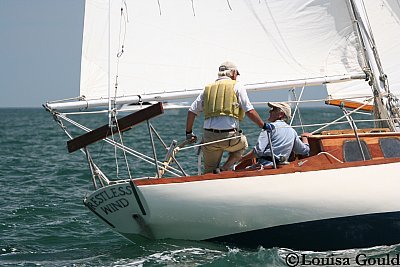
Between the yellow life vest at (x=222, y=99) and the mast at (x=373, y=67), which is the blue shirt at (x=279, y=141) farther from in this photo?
the mast at (x=373, y=67)

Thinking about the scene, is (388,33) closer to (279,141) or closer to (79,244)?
(279,141)

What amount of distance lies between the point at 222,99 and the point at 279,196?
3.78 ft

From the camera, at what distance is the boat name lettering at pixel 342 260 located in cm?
775

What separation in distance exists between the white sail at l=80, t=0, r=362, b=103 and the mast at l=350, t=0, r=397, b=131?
117 millimetres

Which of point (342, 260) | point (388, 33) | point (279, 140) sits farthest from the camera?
point (388, 33)

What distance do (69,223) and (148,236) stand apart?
8.75 feet

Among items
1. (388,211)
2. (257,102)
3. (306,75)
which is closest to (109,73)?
(257,102)

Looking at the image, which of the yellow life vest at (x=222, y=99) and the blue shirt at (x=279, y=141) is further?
the blue shirt at (x=279, y=141)

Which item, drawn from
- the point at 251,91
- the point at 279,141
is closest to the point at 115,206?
the point at 279,141

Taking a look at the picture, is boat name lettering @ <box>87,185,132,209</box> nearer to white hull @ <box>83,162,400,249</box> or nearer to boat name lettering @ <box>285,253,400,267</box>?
white hull @ <box>83,162,400,249</box>

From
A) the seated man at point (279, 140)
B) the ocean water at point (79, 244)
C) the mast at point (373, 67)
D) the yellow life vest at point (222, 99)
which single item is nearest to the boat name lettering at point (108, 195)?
the ocean water at point (79, 244)

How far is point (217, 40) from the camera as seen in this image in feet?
31.9

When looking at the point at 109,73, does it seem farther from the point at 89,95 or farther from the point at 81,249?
the point at 81,249

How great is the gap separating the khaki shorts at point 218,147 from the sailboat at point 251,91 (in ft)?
0.68
